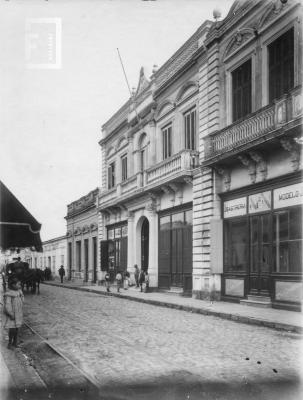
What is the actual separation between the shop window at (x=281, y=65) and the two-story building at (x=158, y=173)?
4.07 m

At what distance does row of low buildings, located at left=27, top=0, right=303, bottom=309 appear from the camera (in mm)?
14422

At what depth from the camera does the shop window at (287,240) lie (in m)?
14.0

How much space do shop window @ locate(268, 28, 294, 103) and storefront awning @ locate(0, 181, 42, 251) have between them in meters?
9.70

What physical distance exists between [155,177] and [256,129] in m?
8.32

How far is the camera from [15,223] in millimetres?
6793

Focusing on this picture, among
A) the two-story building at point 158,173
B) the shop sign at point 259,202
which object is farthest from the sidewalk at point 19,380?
the two-story building at point 158,173

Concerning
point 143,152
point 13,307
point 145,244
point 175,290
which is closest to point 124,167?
point 143,152

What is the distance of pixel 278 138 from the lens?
13969 mm

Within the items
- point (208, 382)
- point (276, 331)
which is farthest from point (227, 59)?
point (208, 382)

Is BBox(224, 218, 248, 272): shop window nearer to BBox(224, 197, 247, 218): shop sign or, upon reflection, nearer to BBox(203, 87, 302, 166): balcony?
BBox(224, 197, 247, 218): shop sign

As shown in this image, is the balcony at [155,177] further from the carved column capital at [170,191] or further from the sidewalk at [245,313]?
the sidewalk at [245,313]

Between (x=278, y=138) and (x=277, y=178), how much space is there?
1367mm

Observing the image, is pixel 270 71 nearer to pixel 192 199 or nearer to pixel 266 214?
pixel 266 214

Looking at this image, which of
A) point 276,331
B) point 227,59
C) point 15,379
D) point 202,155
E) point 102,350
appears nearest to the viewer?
point 15,379
